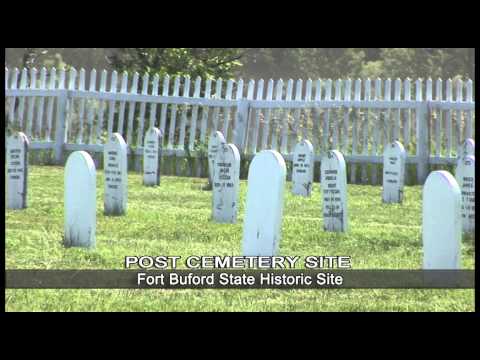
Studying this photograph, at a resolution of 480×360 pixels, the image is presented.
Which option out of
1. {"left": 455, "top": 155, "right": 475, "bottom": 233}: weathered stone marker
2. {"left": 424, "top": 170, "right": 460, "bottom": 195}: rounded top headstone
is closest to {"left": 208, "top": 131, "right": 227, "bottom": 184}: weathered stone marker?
{"left": 455, "top": 155, "right": 475, "bottom": 233}: weathered stone marker

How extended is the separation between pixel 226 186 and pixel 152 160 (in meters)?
4.55

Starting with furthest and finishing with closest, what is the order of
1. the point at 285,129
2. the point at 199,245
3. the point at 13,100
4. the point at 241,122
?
the point at 13,100
the point at 285,129
the point at 241,122
the point at 199,245

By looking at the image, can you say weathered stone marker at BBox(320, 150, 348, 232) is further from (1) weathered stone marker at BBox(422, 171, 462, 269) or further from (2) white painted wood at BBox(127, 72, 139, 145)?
(2) white painted wood at BBox(127, 72, 139, 145)

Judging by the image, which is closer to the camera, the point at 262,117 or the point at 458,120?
the point at 458,120

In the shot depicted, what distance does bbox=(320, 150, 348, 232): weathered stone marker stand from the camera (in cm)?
965

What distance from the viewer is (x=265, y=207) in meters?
7.56

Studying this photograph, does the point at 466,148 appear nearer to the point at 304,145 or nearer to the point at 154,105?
the point at 304,145

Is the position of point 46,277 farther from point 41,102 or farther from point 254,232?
point 41,102

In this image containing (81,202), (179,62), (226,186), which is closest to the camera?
(81,202)

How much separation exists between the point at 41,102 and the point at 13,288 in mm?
12732

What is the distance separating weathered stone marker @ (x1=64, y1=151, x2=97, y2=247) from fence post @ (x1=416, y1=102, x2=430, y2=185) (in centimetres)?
994

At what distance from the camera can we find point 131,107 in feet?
60.4

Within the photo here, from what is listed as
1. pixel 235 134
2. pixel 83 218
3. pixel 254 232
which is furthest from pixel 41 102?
pixel 254 232
